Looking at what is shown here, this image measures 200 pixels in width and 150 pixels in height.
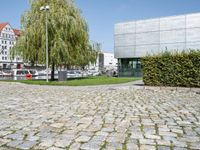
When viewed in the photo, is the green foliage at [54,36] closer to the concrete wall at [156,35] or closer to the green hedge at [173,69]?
the green hedge at [173,69]

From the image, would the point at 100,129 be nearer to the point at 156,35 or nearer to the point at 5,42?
the point at 156,35

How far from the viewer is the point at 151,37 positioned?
137 feet

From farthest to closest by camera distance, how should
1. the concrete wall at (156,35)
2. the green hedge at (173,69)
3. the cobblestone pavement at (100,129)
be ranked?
the concrete wall at (156,35), the green hedge at (173,69), the cobblestone pavement at (100,129)

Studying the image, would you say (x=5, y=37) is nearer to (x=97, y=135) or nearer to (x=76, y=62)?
(x=76, y=62)

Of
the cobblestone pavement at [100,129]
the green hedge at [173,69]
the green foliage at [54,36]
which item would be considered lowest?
the cobblestone pavement at [100,129]

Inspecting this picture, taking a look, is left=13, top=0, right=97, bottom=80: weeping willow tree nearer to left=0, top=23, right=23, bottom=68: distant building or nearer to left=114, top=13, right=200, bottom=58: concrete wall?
left=114, top=13, right=200, bottom=58: concrete wall

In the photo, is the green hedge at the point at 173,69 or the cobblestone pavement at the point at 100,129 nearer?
the cobblestone pavement at the point at 100,129

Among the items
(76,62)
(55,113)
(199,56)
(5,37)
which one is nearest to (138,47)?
(76,62)

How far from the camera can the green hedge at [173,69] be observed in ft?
58.9

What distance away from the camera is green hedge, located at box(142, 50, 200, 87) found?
18.0 m

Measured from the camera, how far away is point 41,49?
89.0 feet

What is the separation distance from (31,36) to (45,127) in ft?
71.6

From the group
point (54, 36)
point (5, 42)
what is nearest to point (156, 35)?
point (54, 36)

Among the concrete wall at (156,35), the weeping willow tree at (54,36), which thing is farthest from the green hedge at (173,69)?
the concrete wall at (156,35)
